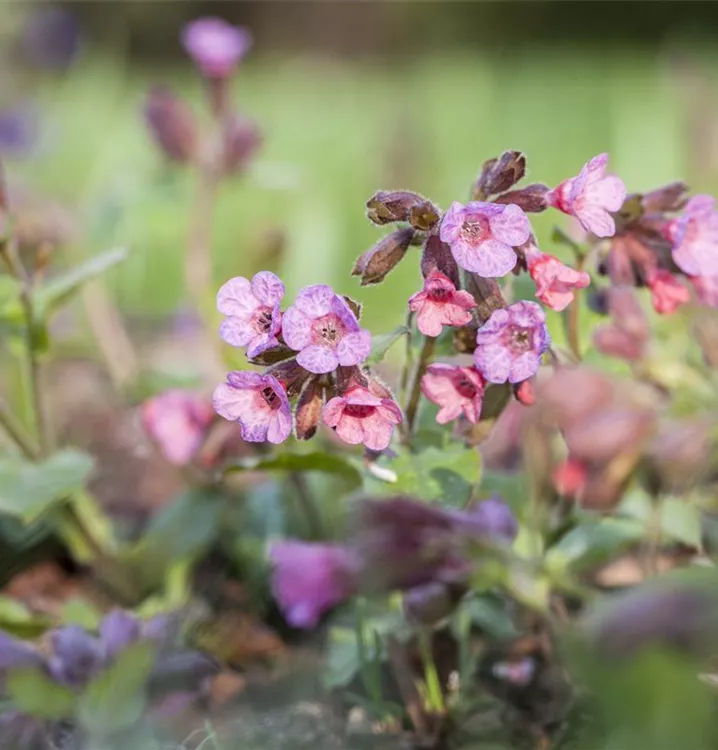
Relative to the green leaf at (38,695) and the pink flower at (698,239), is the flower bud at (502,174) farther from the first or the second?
the green leaf at (38,695)

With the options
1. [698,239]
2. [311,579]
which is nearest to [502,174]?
[698,239]

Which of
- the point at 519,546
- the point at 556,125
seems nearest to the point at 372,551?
the point at 519,546

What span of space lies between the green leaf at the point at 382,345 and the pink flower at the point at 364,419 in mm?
43

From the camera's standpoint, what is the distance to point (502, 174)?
64 centimetres

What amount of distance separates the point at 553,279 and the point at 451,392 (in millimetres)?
90

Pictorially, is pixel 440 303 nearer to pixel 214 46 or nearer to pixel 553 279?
pixel 553 279

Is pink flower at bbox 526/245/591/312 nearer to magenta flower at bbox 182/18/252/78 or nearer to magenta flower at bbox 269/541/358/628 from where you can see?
magenta flower at bbox 269/541/358/628

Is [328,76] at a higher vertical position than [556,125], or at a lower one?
lower

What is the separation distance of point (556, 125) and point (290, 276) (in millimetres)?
1454

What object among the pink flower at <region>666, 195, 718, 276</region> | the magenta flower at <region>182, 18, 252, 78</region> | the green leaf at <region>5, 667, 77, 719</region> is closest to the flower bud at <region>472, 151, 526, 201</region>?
the pink flower at <region>666, 195, 718, 276</region>

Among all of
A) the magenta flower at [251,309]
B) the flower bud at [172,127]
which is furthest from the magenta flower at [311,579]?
the flower bud at [172,127]

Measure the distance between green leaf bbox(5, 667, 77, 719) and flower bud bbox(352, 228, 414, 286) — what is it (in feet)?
1.04

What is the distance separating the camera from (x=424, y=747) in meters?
0.71

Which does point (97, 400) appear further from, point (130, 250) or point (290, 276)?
point (130, 250)
